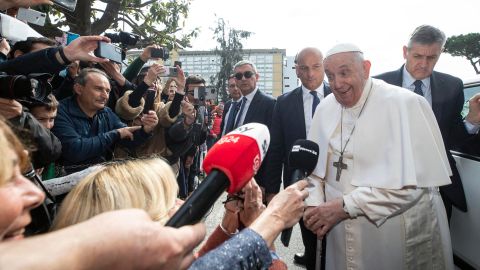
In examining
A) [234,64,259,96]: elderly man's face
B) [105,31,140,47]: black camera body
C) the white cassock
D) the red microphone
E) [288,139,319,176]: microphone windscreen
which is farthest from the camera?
[234,64,259,96]: elderly man's face

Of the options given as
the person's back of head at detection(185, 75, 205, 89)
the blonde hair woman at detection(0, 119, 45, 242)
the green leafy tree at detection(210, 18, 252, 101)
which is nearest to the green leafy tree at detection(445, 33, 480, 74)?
the green leafy tree at detection(210, 18, 252, 101)

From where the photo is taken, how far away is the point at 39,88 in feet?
6.75

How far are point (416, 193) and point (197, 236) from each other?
6.26 ft

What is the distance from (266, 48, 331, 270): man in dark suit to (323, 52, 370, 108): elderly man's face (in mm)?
1133

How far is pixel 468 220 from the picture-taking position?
277 cm

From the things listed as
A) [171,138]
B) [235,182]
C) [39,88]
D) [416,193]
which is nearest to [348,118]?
[416,193]

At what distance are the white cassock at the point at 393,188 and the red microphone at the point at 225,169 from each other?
1.16 metres

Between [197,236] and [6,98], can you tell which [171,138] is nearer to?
[6,98]

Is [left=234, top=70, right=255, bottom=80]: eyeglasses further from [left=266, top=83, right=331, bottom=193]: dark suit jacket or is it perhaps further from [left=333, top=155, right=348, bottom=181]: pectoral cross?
[left=333, top=155, right=348, bottom=181]: pectoral cross

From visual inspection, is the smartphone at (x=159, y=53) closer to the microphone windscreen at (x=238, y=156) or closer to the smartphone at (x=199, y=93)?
the smartphone at (x=199, y=93)

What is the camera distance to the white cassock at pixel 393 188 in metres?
2.16

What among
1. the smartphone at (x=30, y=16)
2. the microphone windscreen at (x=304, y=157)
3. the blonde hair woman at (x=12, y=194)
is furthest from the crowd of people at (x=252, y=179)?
the smartphone at (x=30, y=16)

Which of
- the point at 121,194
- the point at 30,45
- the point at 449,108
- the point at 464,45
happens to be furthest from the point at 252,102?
the point at 464,45

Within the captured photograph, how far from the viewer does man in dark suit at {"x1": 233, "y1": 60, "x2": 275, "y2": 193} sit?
4.38 meters
